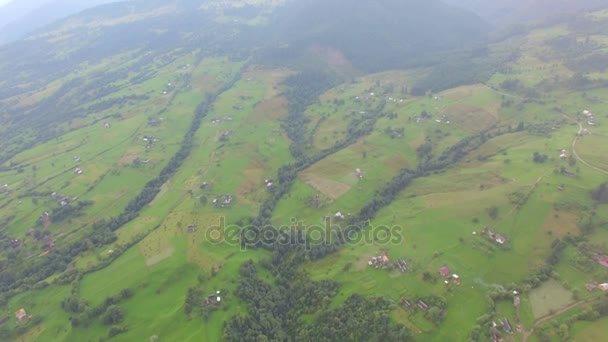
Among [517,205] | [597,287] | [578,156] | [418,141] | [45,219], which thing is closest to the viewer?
[597,287]

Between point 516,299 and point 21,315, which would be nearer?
point 516,299

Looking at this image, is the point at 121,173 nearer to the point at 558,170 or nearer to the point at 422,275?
the point at 422,275

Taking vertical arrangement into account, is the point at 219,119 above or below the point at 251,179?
above

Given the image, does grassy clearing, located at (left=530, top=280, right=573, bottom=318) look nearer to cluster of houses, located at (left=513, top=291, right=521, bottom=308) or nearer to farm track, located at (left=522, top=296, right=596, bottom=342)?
farm track, located at (left=522, top=296, right=596, bottom=342)

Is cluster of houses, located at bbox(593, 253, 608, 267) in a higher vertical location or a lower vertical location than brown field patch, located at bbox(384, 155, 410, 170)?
higher

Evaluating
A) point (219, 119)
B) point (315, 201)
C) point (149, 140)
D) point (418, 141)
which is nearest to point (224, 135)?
point (219, 119)

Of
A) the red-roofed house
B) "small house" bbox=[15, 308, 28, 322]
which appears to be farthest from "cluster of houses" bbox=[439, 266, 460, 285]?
the red-roofed house

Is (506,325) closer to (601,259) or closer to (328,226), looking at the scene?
(601,259)
